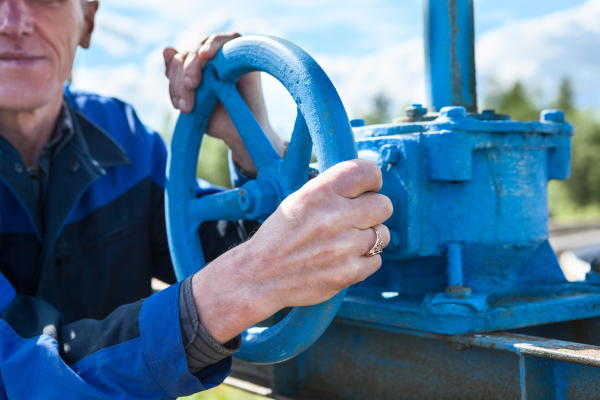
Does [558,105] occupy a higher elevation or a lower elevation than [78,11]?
lower

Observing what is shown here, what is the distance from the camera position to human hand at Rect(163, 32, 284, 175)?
1356 mm

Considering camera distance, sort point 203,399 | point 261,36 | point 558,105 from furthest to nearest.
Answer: point 558,105 → point 203,399 → point 261,36

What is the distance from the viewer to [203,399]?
377 cm

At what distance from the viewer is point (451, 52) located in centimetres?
140

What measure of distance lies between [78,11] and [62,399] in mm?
1229

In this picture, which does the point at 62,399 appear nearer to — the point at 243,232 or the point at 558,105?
the point at 243,232

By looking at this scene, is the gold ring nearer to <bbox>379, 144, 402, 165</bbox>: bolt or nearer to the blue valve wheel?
the blue valve wheel

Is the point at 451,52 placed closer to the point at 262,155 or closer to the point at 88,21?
the point at 262,155

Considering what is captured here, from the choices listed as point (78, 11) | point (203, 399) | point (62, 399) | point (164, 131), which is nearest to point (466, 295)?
point (62, 399)

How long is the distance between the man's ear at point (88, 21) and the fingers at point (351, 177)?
1.33 metres

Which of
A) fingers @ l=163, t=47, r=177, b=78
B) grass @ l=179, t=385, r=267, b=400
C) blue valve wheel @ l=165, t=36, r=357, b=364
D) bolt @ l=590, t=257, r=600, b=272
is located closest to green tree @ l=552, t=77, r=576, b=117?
grass @ l=179, t=385, r=267, b=400

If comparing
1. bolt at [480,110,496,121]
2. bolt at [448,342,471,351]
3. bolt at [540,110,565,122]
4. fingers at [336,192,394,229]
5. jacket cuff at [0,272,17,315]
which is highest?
bolt at [480,110,496,121]

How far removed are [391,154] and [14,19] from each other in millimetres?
1092

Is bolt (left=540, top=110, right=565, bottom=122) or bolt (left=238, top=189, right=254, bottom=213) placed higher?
bolt (left=540, top=110, right=565, bottom=122)
